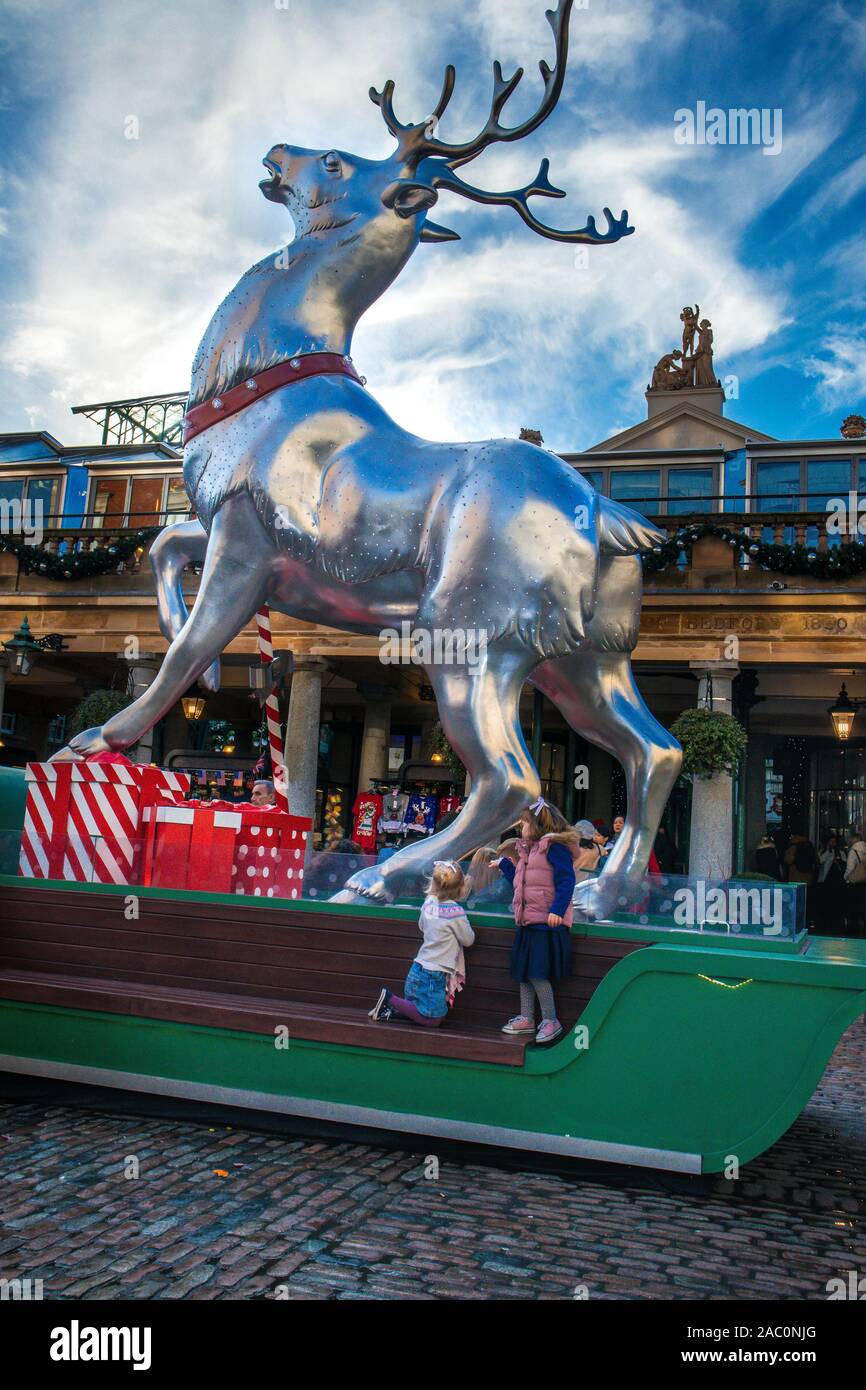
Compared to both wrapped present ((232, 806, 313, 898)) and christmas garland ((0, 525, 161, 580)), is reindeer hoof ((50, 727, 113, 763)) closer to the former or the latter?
wrapped present ((232, 806, 313, 898))

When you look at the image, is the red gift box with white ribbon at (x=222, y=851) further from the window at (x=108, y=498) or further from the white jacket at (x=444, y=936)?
the window at (x=108, y=498)

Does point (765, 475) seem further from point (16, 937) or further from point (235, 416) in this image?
point (16, 937)

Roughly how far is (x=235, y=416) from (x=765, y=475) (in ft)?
43.0

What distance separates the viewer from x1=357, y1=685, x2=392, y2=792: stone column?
18484mm

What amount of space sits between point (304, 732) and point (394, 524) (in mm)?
11274

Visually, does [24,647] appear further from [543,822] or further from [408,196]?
[543,822]

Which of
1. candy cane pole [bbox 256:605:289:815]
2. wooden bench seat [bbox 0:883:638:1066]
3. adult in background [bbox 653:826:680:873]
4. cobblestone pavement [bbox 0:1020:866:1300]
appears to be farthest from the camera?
adult in background [bbox 653:826:680:873]

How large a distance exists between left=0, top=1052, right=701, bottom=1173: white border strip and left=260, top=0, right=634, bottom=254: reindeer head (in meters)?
3.92

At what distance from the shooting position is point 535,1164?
4.08 m

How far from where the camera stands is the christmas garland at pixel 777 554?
43.3 ft

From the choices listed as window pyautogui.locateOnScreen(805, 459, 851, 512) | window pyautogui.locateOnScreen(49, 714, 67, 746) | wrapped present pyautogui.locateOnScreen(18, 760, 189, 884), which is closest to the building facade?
window pyautogui.locateOnScreen(805, 459, 851, 512)

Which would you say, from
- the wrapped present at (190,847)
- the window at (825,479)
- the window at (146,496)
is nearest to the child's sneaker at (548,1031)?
the wrapped present at (190,847)

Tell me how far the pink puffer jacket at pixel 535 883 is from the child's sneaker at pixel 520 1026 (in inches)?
14.2
